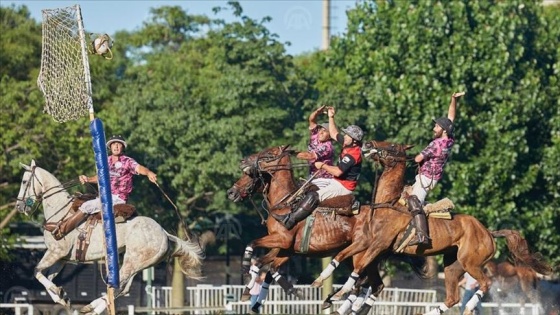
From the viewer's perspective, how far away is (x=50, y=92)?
20516 millimetres

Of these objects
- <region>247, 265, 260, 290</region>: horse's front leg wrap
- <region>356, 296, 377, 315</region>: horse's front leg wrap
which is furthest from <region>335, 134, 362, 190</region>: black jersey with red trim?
<region>247, 265, 260, 290</region>: horse's front leg wrap

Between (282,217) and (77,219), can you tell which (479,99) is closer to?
(282,217)

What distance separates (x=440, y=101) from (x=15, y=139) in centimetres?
1159

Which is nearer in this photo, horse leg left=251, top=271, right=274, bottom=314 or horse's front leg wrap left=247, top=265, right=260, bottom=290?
horse's front leg wrap left=247, top=265, right=260, bottom=290

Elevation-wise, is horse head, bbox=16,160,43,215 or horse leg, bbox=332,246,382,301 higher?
horse head, bbox=16,160,43,215

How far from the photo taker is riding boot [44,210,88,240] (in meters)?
22.8

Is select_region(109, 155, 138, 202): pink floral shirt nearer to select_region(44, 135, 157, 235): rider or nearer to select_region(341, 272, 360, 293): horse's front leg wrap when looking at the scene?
select_region(44, 135, 157, 235): rider

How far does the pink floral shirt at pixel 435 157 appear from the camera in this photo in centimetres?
2288

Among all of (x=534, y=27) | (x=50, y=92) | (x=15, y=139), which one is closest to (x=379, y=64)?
(x=534, y=27)

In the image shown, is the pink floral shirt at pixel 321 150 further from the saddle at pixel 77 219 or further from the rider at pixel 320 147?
the saddle at pixel 77 219

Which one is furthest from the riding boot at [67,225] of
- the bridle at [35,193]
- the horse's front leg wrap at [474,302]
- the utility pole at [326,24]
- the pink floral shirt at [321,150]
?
the utility pole at [326,24]


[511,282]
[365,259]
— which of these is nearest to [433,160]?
[365,259]

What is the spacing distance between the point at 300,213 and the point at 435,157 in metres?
2.45

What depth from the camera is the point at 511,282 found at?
32875mm
